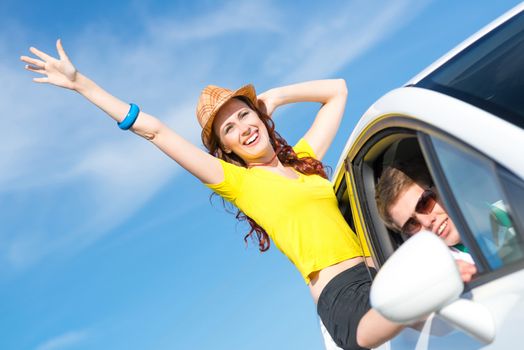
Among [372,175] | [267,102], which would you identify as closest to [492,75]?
[372,175]

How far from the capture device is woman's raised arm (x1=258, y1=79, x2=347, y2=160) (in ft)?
16.8

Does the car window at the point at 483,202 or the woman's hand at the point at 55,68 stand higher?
the woman's hand at the point at 55,68

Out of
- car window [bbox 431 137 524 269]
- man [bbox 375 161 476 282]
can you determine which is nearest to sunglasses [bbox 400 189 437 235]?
man [bbox 375 161 476 282]

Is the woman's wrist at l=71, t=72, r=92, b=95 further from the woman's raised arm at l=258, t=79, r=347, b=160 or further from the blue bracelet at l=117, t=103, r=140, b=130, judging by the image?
the woman's raised arm at l=258, t=79, r=347, b=160

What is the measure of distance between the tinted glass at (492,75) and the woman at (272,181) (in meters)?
0.91

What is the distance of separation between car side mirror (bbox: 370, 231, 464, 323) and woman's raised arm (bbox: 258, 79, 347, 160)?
306 centimetres

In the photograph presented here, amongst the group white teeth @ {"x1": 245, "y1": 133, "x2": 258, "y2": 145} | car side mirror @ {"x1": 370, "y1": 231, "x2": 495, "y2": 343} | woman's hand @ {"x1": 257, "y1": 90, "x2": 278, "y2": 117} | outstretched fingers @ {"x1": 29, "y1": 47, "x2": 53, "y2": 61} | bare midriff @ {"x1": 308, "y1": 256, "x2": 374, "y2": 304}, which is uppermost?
outstretched fingers @ {"x1": 29, "y1": 47, "x2": 53, "y2": 61}

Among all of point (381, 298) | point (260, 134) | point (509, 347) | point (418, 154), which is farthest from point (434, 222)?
point (260, 134)

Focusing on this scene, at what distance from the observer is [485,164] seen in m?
2.29

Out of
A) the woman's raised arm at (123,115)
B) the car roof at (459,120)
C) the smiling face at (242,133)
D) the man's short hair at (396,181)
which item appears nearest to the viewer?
the car roof at (459,120)

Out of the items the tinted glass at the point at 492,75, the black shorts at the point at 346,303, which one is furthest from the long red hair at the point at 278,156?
the tinted glass at the point at 492,75

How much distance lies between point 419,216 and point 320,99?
240 centimetres

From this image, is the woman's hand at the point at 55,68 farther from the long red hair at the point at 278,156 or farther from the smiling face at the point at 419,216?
the smiling face at the point at 419,216

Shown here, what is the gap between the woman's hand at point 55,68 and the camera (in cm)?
405
